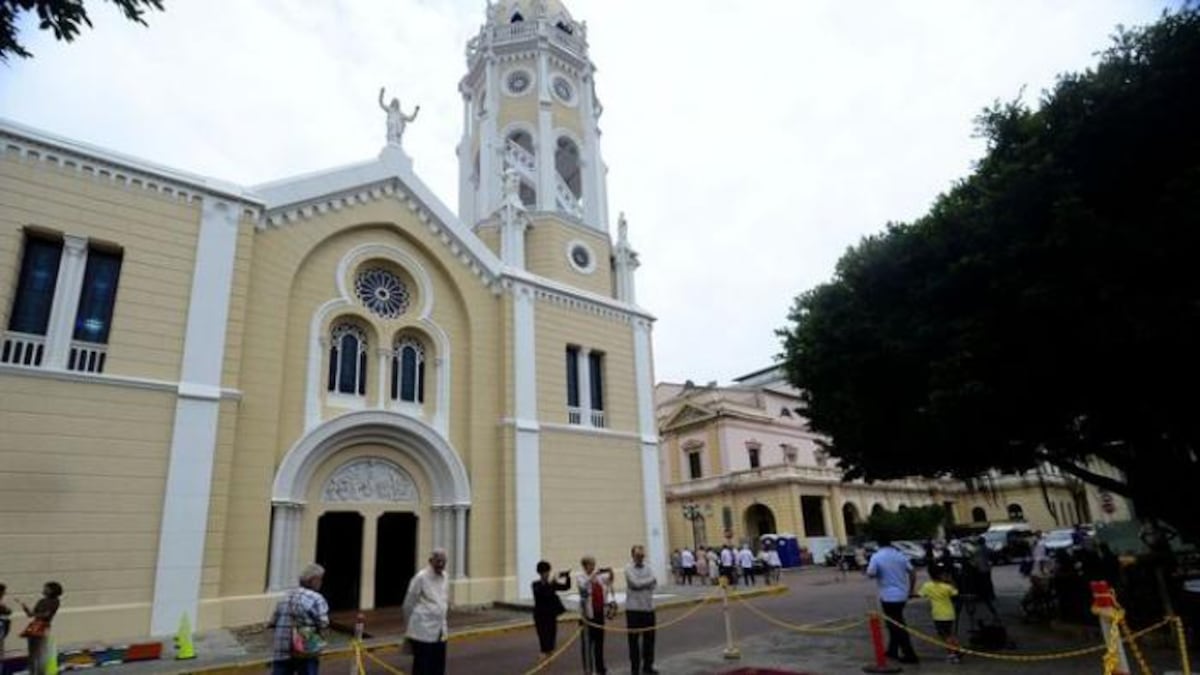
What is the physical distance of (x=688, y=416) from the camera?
1612 inches

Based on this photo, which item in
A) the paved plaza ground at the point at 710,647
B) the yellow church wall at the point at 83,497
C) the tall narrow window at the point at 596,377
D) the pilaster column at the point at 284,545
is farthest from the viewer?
the tall narrow window at the point at 596,377

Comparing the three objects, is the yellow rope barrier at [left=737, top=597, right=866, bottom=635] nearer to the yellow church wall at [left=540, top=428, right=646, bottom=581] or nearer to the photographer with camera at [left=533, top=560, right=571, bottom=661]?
the photographer with camera at [left=533, top=560, right=571, bottom=661]

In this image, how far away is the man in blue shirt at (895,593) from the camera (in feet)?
30.0

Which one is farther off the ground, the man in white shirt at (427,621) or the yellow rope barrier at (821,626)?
the man in white shirt at (427,621)

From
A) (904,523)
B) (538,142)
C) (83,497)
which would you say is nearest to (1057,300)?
(83,497)

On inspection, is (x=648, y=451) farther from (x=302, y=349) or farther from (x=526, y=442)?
(x=302, y=349)

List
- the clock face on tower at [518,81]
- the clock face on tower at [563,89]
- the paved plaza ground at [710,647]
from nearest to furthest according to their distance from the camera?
the paved plaza ground at [710,647]
the clock face on tower at [518,81]
the clock face on tower at [563,89]

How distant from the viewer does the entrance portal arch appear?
14.8 metres

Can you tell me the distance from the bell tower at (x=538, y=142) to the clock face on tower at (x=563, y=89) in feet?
0.14

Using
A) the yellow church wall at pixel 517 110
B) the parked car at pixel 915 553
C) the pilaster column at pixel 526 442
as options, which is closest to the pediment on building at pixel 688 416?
the parked car at pixel 915 553

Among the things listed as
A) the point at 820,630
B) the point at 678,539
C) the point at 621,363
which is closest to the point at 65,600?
the point at 820,630

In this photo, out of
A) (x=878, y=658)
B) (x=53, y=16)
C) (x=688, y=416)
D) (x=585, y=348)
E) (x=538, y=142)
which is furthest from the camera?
(x=688, y=416)

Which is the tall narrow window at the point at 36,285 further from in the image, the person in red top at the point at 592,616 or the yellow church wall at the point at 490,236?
the person in red top at the point at 592,616

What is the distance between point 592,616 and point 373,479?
9.47 metres
